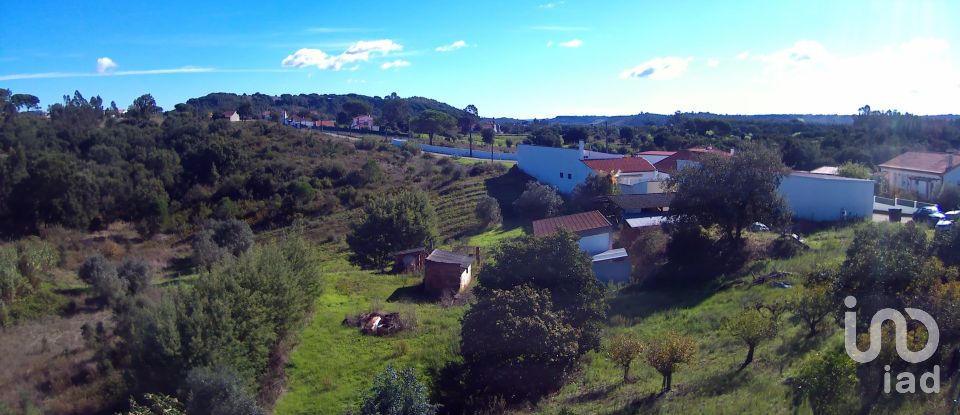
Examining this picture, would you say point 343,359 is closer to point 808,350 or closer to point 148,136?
point 808,350

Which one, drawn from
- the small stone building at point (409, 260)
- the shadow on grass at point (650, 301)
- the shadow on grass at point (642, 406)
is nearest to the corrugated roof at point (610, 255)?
the shadow on grass at point (650, 301)

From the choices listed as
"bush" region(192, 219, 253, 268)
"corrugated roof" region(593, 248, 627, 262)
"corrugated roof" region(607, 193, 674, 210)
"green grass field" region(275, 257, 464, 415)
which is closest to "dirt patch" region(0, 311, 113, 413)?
"green grass field" region(275, 257, 464, 415)

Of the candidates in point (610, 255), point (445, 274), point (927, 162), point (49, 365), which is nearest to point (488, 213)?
point (610, 255)

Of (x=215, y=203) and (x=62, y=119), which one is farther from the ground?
(x=62, y=119)

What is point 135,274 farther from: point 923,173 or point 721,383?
point 923,173

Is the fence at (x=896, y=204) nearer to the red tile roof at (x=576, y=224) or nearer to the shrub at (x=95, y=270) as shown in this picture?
the red tile roof at (x=576, y=224)

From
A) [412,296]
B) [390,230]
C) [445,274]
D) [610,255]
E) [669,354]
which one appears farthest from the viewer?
[390,230]

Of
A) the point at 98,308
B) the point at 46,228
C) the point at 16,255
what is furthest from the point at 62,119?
the point at 98,308
